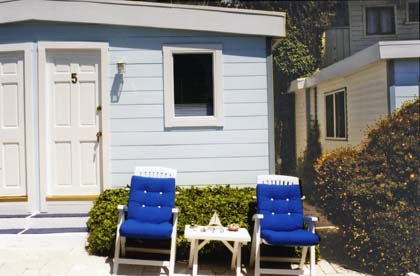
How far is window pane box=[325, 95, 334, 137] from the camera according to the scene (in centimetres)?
806

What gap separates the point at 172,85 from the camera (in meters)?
5.58

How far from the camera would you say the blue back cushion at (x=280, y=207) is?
4.38 metres

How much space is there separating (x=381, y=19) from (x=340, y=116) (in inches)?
152

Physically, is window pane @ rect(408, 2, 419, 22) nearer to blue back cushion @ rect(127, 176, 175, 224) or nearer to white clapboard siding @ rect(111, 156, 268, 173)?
white clapboard siding @ rect(111, 156, 268, 173)

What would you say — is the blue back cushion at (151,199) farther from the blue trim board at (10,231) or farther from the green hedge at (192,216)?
the blue trim board at (10,231)

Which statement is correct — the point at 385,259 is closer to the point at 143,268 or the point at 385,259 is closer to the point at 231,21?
the point at 143,268

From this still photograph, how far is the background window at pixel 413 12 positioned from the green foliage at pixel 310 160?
13.7 ft

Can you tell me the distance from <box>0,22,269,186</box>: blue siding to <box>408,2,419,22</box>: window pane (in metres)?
6.41

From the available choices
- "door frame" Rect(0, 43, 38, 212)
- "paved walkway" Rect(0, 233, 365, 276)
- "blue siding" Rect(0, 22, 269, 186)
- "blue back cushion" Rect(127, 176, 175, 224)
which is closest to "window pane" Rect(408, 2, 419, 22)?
"blue siding" Rect(0, 22, 269, 186)

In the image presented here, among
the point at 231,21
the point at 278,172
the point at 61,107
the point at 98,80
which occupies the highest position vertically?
the point at 231,21

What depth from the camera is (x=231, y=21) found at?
5.50 metres

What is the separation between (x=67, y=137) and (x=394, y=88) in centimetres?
461

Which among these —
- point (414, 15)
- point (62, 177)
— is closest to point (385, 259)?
point (62, 177)

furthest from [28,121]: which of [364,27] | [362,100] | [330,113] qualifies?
[364,27]
